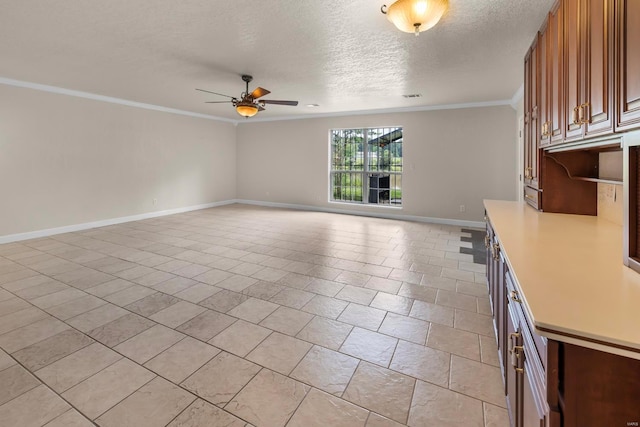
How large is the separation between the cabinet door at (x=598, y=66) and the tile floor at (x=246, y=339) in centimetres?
153

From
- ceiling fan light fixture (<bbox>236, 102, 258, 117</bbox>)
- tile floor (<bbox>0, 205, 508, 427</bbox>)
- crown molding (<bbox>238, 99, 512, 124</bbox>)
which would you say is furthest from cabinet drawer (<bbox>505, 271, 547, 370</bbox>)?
crown molding (<bbox>238, 99, 512, 124</bbox>)

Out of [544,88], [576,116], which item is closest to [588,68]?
[576,116]

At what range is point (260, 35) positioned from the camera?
3.10 metres

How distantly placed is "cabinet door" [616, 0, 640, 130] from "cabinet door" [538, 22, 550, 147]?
1144 millimetres

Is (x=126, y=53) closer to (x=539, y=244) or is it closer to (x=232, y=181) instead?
(x=539, y=244)

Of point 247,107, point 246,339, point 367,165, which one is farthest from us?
point 367,165

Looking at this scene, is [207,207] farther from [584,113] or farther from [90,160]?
[584,113]


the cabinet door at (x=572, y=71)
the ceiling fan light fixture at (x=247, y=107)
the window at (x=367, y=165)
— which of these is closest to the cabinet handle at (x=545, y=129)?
the cabinet door at (x=572, y=71)

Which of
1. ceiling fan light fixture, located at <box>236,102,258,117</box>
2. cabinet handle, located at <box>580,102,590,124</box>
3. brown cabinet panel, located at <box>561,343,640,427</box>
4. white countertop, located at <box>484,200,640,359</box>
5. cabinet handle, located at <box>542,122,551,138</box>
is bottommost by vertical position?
brown cabinet panel, located at <box>561,343,640,427</box>

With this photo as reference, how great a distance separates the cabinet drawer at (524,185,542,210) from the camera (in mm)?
2693

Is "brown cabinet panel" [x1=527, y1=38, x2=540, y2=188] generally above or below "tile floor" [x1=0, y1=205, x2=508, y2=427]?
above

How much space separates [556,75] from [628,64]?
1078 mm

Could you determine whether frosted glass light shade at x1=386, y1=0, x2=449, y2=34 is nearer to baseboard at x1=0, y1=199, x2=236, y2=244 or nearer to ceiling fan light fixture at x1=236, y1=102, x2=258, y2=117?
ceiling fan light fixture at x1=236, y1=102, x2=258, y2=117

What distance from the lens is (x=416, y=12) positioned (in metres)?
2.05
